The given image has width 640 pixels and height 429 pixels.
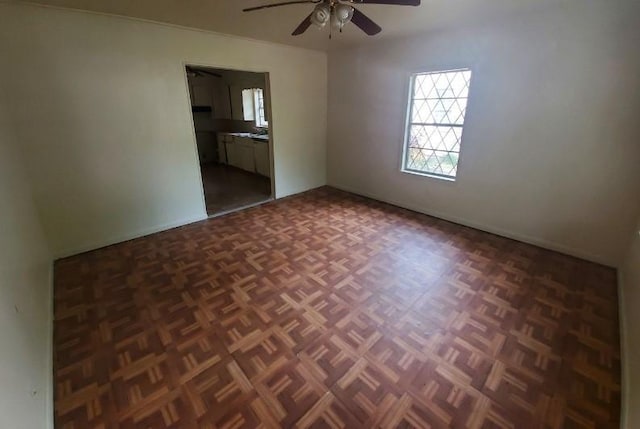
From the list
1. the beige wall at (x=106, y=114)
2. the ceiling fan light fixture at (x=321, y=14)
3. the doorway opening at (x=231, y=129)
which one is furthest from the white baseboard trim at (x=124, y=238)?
the ceiling fan light fixture at (x=321, y=14)

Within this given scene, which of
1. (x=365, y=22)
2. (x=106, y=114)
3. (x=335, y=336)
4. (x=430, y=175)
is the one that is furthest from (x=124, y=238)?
(x=430, y=175)

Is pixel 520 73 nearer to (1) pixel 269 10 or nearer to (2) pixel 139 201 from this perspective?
(1) pixel 269 10

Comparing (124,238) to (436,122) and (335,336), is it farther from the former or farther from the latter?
(436,122)

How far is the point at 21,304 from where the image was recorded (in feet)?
5.31

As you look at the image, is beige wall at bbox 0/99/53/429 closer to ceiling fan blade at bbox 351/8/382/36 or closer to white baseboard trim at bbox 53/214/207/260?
white baseboard trim at bbox 53/214/207/260

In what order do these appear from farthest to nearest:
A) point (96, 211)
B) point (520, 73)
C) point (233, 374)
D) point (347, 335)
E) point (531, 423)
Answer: point (96, 211) < point (520, 73) < point (347, 335) < point (233, 374) < point (531, 423)

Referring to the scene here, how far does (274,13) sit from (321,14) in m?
1.21

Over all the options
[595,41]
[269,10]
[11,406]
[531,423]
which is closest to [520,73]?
[595,41]

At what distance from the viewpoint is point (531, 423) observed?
141 centimetres

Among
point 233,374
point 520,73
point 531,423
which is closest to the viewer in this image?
point 531,423

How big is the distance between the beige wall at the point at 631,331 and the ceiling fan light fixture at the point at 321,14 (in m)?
2.69

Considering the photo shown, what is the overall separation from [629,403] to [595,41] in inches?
111

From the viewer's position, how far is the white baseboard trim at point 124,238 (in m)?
2.99

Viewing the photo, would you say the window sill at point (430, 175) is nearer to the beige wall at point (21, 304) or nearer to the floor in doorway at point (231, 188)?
the floor in doorway at point (231, 188)
